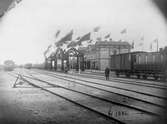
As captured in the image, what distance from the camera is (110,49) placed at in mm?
59219

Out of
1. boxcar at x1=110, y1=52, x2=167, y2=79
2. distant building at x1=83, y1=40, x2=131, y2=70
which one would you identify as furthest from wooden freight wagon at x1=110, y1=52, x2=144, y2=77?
distant building at x1=83, y1=40, x2=131, y2=70

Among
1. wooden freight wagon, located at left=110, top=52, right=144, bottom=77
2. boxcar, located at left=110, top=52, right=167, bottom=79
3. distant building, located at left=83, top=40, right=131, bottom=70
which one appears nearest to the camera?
boxcar, located at left=110, top=52, right=167, bottom=79

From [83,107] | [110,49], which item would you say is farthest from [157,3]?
[110,49]

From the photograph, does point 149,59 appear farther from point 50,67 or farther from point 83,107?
point 50,67

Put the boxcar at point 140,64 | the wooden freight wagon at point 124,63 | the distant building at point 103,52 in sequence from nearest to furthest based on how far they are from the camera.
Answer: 1. the boxcar at point 140,64
2. the wooden freight wagon at point 124,63
3. the distant building at point 103,52

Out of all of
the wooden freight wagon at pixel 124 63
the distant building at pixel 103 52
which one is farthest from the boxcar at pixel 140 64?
the distant building at pixel 103 52

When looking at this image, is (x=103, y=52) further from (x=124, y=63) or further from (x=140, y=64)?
(x=140, y=64)

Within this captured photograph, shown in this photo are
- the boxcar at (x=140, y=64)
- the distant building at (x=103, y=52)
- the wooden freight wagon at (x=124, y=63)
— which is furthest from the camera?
the distant building at (x=103, y=52)

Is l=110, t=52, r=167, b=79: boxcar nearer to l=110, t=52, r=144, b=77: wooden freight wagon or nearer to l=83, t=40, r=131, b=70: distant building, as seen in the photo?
l=110, t=52, r=144, b=77: wooden freight wagon

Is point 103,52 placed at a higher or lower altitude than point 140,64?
higher

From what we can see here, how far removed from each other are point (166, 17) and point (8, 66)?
45554mm

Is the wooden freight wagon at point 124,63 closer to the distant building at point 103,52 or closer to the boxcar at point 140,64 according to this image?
the boxcar at point 140,64

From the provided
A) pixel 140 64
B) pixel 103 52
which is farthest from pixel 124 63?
pixel 103 52

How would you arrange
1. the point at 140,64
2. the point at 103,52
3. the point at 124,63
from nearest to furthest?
the point at 140,64
the point at 124,63
the point at 103,52
